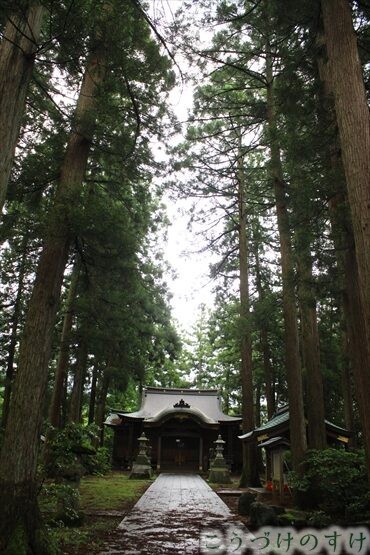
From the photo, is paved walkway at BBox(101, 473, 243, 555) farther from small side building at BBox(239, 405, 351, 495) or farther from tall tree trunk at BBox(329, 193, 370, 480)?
tall tree trunk at BBox(329, 193, 370, 480)

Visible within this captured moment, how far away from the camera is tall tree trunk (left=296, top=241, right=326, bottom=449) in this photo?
7259 millimetres

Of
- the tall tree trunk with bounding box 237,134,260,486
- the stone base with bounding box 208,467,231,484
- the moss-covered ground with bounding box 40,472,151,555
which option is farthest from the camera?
the stone base with bounding box 208,467,231,484

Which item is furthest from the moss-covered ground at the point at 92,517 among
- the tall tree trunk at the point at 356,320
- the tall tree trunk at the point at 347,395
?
the tall tree trunk at the point at 347,395

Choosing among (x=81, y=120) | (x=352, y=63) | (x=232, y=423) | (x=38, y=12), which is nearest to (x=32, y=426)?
(x=81, y=120)

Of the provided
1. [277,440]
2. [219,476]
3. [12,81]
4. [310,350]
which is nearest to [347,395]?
[219,476]

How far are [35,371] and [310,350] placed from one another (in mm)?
6214

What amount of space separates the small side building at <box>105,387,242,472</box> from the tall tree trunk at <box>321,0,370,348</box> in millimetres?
17237

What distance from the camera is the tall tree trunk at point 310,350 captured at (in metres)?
7.26

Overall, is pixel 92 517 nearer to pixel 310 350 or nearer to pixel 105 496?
pixel 105 496

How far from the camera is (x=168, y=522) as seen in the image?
6.87 metres

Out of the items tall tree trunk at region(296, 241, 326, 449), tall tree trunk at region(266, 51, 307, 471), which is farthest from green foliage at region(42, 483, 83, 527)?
tall tree trunk at region(296, 241, 326, 449)

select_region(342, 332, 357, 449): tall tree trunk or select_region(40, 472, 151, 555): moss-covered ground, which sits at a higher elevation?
select_region(342, 332, 357, 449): tall tree trunk

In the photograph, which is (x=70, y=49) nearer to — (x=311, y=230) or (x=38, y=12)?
(x=38, y=12)

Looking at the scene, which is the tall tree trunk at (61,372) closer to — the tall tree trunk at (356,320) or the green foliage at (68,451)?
the green foliage at (68,451)
